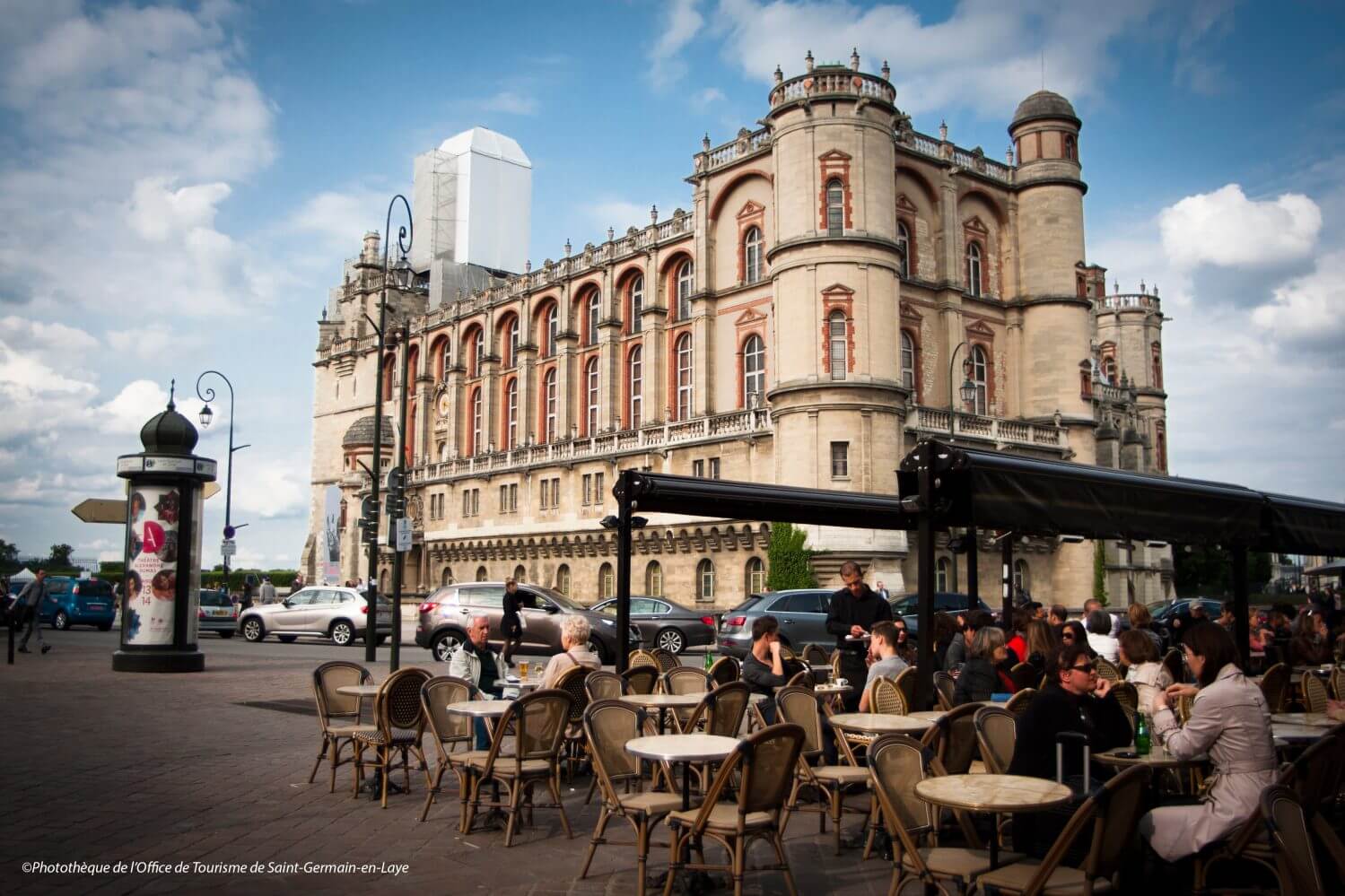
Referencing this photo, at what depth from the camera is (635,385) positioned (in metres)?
50.6

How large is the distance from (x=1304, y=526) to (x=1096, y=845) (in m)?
9.82

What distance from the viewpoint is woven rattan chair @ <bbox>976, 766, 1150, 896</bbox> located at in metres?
4.49

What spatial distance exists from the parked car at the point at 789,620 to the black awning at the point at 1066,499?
12.6 meters

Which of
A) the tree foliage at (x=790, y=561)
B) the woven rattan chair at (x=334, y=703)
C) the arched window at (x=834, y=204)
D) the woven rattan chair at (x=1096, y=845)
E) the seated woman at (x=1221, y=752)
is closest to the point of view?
the woven rattan chair at (x=1096, y=845)

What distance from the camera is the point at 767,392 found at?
38.9m

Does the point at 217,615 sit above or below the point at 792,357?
below

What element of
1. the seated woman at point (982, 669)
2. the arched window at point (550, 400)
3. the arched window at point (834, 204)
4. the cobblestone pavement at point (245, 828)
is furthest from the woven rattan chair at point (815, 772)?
the arched window at point (550, 400)

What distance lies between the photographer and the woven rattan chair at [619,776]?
20.6 ft

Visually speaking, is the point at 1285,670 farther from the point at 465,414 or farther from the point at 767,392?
the point at 465,414

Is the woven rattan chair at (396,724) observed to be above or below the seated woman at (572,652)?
below

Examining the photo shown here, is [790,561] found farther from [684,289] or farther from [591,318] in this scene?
[591,318]

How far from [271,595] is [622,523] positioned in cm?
3101

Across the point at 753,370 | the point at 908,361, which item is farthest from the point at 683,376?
the point at 908,361

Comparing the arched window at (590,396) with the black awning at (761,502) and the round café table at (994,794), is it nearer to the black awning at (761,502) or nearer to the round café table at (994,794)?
the black awning at (761,502)
